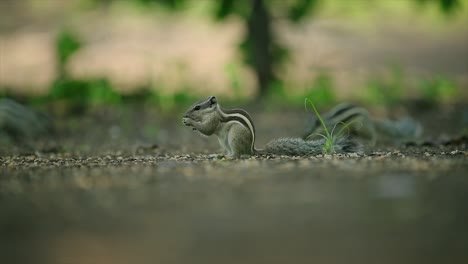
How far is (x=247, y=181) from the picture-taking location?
523cm

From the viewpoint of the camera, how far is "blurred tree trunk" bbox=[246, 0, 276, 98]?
1310 cm

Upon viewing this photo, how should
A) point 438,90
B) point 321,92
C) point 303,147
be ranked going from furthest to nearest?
point 438,90
point 321,92
point 303,147

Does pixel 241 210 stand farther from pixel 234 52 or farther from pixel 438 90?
pixel 234 52

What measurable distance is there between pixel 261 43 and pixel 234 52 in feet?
3.02

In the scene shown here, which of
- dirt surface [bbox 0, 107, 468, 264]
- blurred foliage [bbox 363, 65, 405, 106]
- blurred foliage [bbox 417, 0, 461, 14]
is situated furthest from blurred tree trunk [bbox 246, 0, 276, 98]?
dirt surface [bbox 0, 107, 468, 264]

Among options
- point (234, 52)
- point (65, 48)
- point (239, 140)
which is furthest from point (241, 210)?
point (234, 52)

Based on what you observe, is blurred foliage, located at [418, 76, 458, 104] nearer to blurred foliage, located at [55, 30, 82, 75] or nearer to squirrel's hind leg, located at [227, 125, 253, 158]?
blurred foliage, located at [55, 30, 82, 75]

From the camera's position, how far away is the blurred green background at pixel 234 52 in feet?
40.7

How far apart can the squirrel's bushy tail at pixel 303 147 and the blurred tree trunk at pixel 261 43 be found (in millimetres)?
6357

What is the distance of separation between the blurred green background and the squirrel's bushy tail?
17.6 feet

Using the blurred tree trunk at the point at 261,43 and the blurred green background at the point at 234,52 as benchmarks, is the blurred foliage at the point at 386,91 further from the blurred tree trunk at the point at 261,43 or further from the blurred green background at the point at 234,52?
the blurred tree trunk at the point at 261,43

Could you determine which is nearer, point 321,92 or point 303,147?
point 303,147

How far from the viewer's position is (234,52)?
45.8ft

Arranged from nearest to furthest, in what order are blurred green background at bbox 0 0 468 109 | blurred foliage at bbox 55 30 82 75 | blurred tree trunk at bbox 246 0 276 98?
blurred foliage at bbox 55 30 82 75 < blurred green background at bbox 0 0 468 109 < blurred tree trunk at bbox 246 0 276 98
